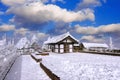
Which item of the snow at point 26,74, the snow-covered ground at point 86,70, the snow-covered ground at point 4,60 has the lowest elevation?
the snow at point 26,74

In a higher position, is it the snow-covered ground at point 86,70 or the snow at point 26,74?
the snow-covered ground at point 86,70

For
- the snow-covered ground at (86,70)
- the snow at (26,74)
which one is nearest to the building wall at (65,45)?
the snow-covered ground at (86,70)

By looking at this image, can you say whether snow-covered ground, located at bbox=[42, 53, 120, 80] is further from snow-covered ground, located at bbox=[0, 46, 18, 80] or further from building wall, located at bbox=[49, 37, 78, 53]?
building wall, located at bbox=[49, 37, 78, 53]

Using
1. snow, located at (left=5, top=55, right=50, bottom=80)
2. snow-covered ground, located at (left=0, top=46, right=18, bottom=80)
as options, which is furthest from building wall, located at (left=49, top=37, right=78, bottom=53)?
snow-covered ground, located at (left=0, top=46, right=18, bottom=80)

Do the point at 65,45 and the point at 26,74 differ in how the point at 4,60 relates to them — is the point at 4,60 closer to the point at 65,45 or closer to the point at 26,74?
the point at 26,74

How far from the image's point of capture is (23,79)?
1191 cm

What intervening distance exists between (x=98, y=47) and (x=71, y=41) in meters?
39.2

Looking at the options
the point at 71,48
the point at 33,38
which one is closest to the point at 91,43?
the point at 33,38

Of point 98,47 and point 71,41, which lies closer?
point 71,41

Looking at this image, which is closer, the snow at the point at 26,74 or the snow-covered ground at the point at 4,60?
the snow-covered ground at the point at 4,60

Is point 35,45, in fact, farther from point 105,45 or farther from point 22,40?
point 105,45

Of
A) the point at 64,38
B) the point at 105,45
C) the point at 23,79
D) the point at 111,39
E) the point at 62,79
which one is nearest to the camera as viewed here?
the point at 62,79

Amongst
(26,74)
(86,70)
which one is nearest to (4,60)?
(26,74)

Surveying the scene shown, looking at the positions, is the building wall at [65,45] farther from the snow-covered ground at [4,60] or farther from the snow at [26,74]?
the snow-covered ground at [4,60]
